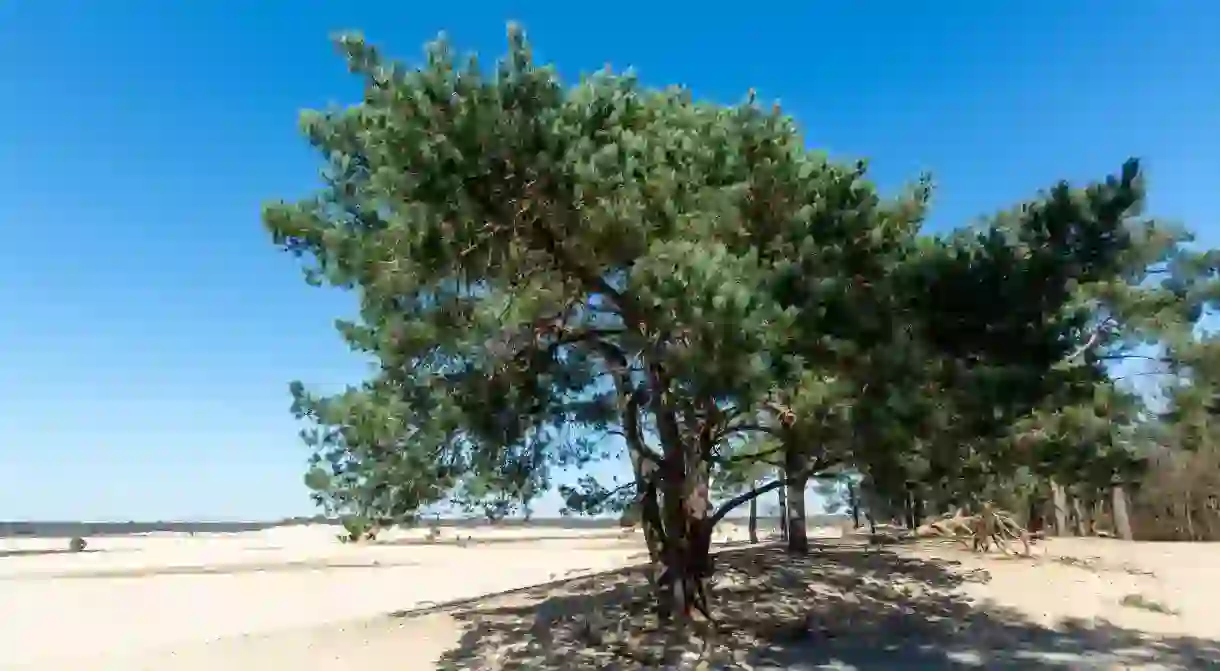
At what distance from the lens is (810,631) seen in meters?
11.1

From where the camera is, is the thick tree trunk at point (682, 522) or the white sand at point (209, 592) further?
the white sand at point (209, 592)

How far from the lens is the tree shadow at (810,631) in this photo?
959 cm

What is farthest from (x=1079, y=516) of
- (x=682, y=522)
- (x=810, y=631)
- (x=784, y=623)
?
(x=682, y=522)

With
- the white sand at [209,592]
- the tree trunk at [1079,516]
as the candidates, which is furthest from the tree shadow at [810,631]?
the tree trunk at [1079,516]

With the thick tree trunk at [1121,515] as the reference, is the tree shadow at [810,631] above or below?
below

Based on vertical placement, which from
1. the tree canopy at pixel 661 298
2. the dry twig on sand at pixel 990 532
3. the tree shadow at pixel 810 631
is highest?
the tree canopy at pixel 661 298

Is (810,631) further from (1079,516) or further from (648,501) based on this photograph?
(1079,516)

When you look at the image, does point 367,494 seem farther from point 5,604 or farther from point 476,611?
point 5,604

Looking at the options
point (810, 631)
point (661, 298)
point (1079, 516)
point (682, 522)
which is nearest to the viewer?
point (661, 298)

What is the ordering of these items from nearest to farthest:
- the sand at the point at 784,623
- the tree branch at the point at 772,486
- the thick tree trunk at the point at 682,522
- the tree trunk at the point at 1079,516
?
the tree branch at the point at 772,486 → the thick tree trunk at the point at 682,522 → the sand at the point at 784,623 → the tree trunk at the point at 1079,516

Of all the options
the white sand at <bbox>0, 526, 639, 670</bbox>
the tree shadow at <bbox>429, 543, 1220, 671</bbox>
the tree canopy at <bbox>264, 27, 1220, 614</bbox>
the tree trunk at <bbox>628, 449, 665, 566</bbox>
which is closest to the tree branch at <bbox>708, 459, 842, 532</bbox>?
the tree canopy at <bbox>264, 27, 1220, 614</bbox>

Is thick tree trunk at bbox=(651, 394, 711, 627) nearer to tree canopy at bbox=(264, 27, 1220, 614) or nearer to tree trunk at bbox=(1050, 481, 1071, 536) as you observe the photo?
tree canopy at bbox=(264, 27, 1220, 614)

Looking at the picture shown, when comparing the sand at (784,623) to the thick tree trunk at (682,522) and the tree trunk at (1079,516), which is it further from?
the tree trunk at (1079,516)

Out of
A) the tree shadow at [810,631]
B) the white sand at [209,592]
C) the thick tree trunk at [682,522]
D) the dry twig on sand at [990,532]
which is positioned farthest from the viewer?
the dry twig on sand at [990,532]
